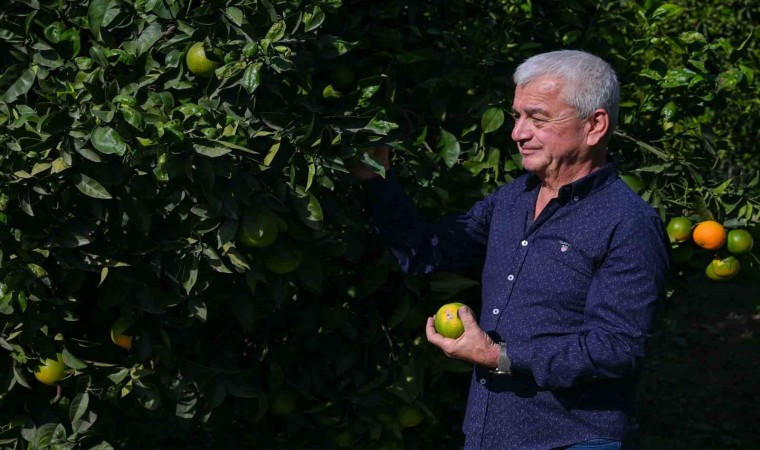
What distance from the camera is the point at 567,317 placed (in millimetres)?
2518

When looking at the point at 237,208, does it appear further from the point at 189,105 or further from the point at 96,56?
the point at 96,56

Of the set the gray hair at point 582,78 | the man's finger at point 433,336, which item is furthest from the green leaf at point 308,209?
the gray hair at point 582,78

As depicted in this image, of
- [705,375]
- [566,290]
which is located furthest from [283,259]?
[705,375]

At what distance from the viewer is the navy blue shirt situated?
2.40 meters

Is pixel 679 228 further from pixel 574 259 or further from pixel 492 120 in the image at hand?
pixel 574 259

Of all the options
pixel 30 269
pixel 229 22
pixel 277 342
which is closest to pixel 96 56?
pixel 229 22

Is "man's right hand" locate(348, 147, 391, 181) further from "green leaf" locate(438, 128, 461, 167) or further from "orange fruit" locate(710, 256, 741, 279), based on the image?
"orange fruit" locate(710, 256, 741, 279)

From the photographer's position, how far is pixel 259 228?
2.49m

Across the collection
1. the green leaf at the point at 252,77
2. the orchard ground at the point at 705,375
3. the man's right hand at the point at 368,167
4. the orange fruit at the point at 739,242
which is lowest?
the orchard ground at the point at 705,375

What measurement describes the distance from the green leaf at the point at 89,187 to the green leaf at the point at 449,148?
106 cm

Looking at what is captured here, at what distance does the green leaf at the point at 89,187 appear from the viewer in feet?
8.16

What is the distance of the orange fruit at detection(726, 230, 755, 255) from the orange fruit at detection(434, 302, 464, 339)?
103cm

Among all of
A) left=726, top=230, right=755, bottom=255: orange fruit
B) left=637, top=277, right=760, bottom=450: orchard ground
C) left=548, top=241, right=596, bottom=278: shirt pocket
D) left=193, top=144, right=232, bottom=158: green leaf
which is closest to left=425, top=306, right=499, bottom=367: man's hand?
left=548, top=241, right=596, bottom=278: shirt pocket

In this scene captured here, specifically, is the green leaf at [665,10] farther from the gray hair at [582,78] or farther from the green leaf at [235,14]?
the green leaf at [235,14]
